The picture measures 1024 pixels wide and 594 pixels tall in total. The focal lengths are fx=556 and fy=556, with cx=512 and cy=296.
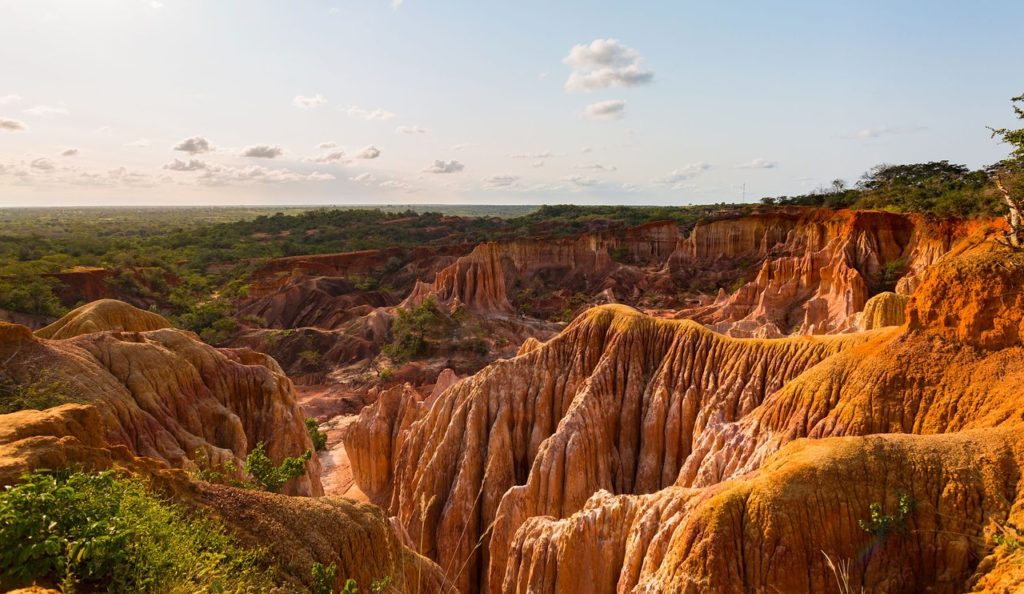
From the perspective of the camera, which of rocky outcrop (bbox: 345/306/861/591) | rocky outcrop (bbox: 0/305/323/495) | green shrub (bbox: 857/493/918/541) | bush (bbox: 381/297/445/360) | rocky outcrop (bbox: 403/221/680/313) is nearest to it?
green shrub (bbox: 857/493/918/541)

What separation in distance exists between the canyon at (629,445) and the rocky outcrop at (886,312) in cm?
12

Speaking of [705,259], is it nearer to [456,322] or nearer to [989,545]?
[456,322]

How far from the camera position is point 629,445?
17.4 m

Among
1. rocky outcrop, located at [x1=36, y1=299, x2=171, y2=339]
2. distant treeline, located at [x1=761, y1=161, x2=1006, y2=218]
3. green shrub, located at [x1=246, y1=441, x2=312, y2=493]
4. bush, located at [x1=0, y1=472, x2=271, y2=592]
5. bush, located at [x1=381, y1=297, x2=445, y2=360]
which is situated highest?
distant treeline, located at [x1=761, y1=161, x2=1006, y2=218]

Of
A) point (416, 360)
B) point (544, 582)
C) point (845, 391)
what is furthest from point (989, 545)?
point (416, 360)

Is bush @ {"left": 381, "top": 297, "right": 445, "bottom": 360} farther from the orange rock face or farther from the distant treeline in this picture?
the distant treeline

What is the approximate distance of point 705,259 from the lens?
68.6 meters

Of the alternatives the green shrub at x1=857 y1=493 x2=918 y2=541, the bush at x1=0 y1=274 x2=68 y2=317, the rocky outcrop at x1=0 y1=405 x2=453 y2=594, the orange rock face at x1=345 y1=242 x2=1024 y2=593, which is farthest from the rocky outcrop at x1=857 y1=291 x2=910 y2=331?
the bush at x1=0 y1=274 x2=68 y2=317

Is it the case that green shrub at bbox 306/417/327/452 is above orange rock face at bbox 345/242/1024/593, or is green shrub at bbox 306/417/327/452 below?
below

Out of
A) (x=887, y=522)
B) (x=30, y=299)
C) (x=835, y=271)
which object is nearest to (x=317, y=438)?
(x=887, y=522)

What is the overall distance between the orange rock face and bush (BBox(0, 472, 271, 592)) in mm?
2749

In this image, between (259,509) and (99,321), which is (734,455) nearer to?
(259,509)

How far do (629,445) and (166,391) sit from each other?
48.9 ft

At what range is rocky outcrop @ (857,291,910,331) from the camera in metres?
23.4
